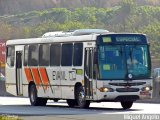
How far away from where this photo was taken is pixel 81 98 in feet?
101

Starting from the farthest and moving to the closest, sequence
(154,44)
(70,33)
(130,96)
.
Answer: (154,44) → (70,33) → (130,96)

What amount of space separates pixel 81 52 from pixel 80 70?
722 millimetres

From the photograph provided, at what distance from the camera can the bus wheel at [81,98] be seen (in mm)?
30656

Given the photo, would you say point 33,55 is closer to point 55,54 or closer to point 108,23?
point 55,54

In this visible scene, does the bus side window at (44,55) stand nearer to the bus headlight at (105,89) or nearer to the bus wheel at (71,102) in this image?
the bus wheel at (71,102)

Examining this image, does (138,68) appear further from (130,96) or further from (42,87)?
(42,87)

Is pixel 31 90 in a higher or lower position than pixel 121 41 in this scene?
lower

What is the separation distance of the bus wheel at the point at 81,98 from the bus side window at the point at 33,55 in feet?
14.6

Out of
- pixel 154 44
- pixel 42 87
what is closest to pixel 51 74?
pixel 42 87

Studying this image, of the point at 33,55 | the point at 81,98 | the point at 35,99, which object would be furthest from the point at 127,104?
the point at 33,55

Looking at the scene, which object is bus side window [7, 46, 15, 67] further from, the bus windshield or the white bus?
the bus windshield

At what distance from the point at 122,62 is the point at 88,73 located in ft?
4.50

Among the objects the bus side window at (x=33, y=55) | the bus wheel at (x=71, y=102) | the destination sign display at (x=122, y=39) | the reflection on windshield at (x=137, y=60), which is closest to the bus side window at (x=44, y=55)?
the bus side window at (x=33, y=55)

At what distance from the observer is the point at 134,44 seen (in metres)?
30.4
